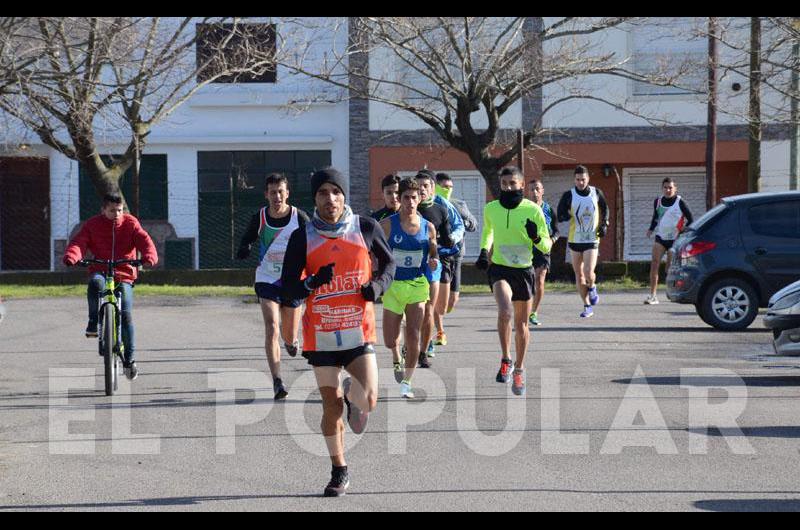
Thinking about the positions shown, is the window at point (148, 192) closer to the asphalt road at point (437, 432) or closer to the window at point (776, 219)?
the asphalt road at point (437, 432)

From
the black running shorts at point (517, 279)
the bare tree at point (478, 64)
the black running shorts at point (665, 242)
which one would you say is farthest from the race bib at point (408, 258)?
the bare tree at point (478, 64)

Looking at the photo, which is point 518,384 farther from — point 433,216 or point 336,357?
point 336,357

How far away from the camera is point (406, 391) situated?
11250 mm

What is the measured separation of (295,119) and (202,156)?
101 inches

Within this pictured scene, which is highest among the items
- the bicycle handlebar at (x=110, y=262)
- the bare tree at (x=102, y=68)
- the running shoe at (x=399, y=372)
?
the bare tree at (x=102, y=68)

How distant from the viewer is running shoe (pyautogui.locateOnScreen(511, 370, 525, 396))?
1134 cm

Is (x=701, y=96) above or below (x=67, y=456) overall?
above

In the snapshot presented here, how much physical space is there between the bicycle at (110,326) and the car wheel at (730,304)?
760 cm

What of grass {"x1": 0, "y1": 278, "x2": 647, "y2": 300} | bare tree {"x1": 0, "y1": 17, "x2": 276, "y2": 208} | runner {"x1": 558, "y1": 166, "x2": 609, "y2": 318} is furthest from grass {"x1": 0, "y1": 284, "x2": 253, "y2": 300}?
runner {"x1": 558, "y1": 166, "x2": 609, "y2": 318}

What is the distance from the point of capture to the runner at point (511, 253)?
467 inches

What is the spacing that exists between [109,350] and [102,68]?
50.5 feet
